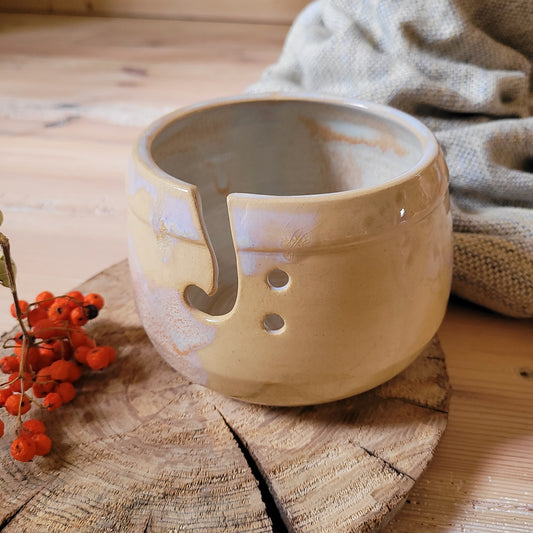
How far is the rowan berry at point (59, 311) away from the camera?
47 cm

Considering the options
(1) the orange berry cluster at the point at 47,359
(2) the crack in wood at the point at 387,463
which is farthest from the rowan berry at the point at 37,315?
(2) the crack in wood at the point at 387,463

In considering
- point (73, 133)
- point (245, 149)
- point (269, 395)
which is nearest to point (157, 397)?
point (269, 395)

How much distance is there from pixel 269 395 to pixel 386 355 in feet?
0.23

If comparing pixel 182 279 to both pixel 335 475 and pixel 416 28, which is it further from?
pixel 416 28

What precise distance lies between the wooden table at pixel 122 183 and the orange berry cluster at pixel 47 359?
0.11 meters

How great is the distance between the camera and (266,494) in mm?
387

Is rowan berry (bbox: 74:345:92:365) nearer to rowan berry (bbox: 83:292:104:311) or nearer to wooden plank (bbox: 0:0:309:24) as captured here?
rowan berry (bbox: 83:292:104:311)

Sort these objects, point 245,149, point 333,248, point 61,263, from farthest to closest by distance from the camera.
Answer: point 61,263, point 245,149, point 333,248

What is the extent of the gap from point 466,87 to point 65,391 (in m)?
0.44

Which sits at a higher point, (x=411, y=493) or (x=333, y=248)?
(x=333, y=248)

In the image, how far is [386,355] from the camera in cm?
39

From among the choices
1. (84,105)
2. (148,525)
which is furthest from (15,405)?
(84,105)

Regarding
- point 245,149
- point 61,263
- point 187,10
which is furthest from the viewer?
point 187,10

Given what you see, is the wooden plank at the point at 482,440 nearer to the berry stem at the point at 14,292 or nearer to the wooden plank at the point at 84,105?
the berry stem at the point at 14,292
